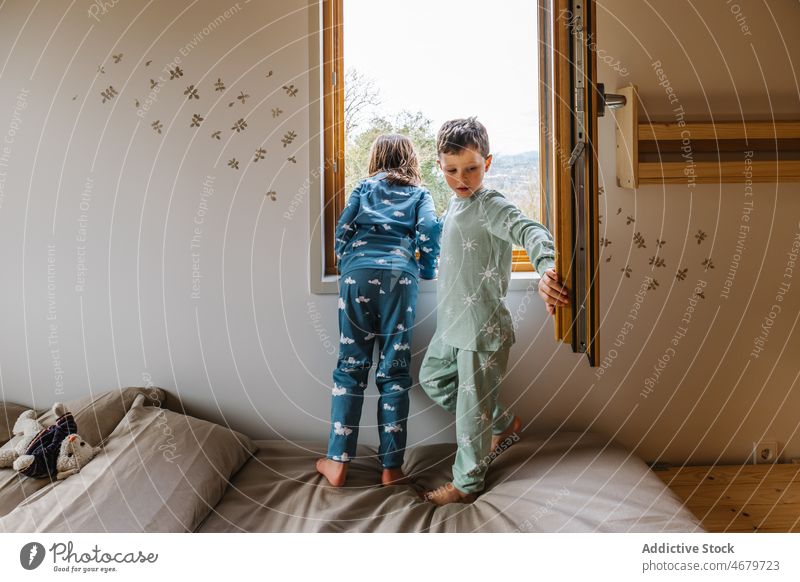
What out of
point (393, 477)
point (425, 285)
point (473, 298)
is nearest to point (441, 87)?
point (425, 285)

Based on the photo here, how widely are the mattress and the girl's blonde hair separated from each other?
812 mm

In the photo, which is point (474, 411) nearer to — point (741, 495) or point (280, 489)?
point (280, 489)

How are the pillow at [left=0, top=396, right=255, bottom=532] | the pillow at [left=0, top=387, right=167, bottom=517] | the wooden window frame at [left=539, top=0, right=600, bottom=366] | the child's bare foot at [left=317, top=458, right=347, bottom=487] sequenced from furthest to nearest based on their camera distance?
the child's bare foot at [left=317, top=458, right=347, bottom=487] → the pillow at [left=0, top=387, right=167, bottom=517] → the pillow at [left=0, top=396, right=255, bottom=532] → the wooden window frame at [left=539, top=0, right=600, bottom=366]

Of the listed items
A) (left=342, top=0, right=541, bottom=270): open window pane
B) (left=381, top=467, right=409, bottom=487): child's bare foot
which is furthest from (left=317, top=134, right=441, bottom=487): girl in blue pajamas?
(left=342, top=0, right=541, bottom=270): open window pane

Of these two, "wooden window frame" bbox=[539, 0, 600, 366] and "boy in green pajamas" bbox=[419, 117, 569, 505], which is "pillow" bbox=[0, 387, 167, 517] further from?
"wooden window frame" bbox=[539, 0, 600, 366]

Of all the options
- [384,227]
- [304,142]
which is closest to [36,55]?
[304,142]

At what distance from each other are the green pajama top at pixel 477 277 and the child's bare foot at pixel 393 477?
392mm

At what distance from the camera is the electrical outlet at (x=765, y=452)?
73.1 inches

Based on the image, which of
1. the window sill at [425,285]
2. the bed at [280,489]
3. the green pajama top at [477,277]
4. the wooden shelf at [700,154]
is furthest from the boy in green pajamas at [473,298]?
the wooden shelf at [700,154]

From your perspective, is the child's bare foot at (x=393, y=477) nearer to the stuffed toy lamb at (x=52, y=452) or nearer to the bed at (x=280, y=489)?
the bed at (x=280, y=489)

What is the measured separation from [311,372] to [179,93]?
92 cm

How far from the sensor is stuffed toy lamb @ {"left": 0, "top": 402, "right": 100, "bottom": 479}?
1.46 m

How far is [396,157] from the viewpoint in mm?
1694

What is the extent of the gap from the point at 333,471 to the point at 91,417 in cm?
68
